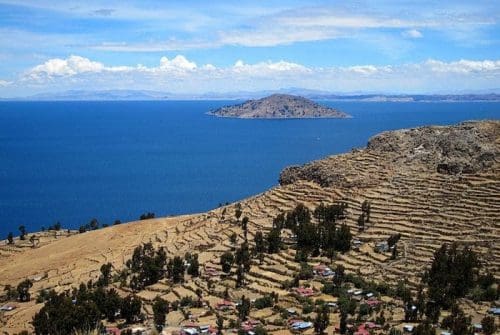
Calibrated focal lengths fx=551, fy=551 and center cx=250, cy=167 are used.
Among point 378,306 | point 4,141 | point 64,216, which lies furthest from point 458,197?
point 4,141

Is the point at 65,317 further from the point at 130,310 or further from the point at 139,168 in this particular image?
the point at 139,168

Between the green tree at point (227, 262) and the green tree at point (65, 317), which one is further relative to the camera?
the green tree at point (227, 262)

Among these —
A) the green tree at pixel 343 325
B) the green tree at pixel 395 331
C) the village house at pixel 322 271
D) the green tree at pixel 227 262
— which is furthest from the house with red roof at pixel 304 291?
the green tree at pixel 395 331

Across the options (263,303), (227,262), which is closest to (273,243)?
(227,262)

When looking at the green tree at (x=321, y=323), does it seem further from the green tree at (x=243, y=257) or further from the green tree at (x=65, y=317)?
the green tree at (x=65, y=317)

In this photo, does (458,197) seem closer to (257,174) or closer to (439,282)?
(439,282)
